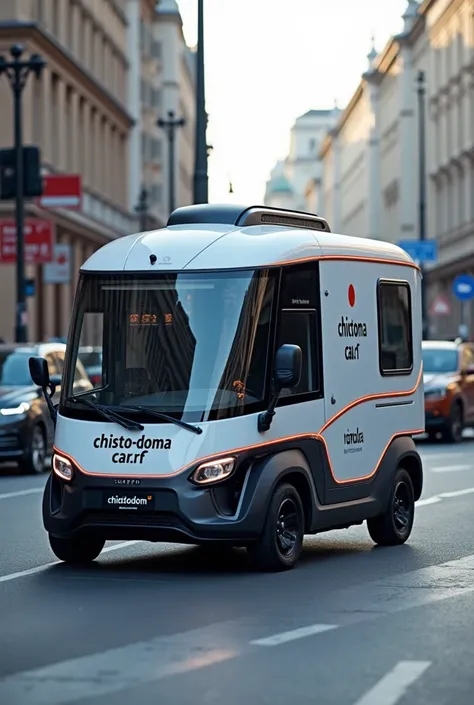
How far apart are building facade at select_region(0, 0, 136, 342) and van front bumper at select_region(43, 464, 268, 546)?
130 ft

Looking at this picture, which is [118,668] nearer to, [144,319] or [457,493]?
[144,319]

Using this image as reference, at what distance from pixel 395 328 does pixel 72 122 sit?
50295 mm

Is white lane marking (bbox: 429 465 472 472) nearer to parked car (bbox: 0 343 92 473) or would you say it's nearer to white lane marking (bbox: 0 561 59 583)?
parked car (bbox: 0 343 92 473)

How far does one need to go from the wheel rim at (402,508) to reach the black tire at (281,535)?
1.80 m

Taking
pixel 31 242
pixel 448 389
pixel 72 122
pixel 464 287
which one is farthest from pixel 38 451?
pixel 72 122

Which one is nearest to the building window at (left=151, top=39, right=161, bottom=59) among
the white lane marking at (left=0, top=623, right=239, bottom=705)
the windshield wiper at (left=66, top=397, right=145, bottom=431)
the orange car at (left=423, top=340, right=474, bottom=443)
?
the orange car at (left=423, top=340, right=474, bottom=443)

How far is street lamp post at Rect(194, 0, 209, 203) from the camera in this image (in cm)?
2673

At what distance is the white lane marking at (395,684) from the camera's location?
728 cm

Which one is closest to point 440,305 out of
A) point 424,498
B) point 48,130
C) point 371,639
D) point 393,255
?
point 48,130

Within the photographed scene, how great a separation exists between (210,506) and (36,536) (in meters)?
3.44

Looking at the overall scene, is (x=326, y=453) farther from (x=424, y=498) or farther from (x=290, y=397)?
(x=424, y=498)

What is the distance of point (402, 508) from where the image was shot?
14211 mm

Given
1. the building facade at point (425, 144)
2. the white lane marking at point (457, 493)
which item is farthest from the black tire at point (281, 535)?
the building facade at point (425, 144)

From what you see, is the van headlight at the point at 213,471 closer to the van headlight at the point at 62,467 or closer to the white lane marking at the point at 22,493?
the van headlight at the point at 62,467
